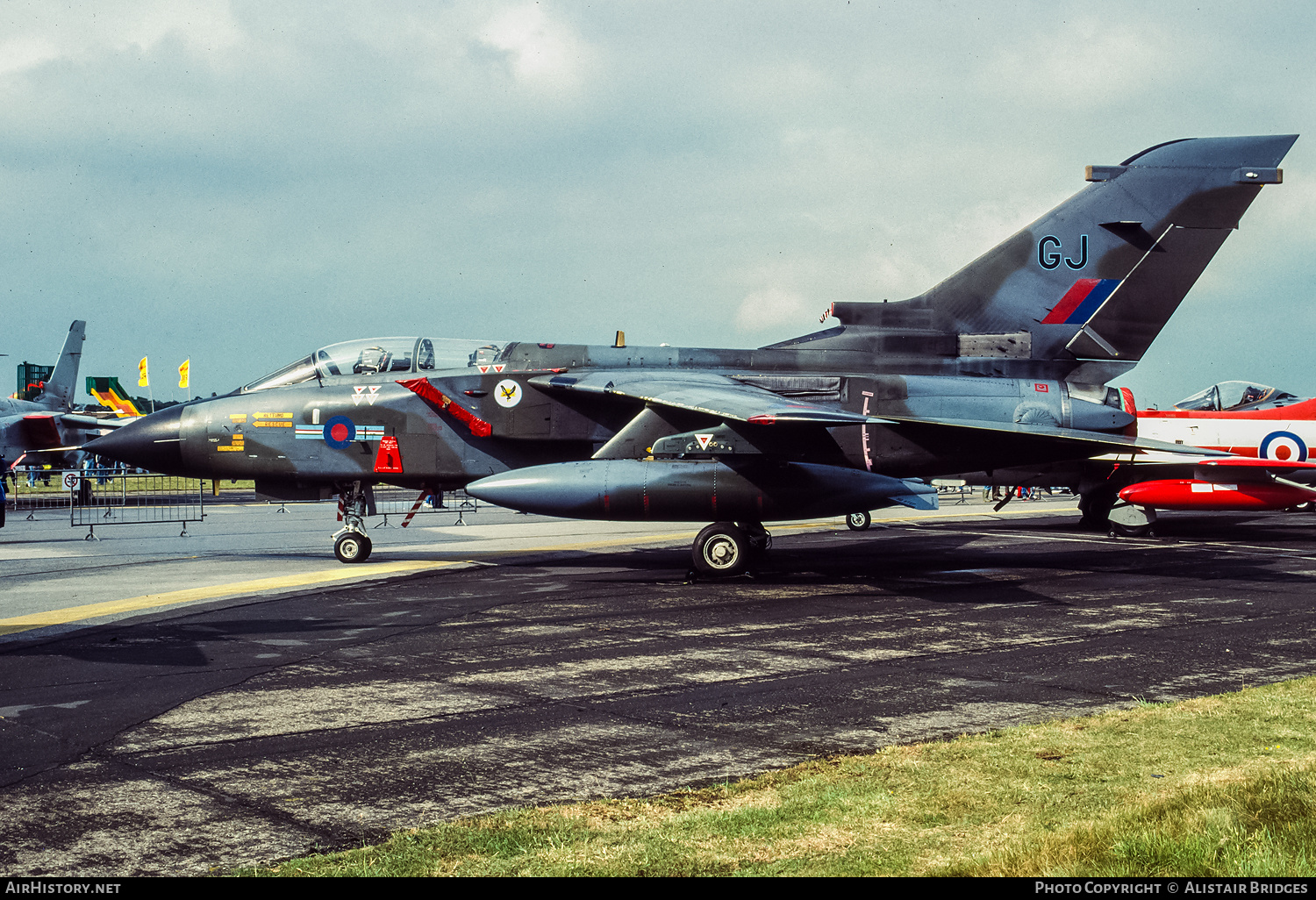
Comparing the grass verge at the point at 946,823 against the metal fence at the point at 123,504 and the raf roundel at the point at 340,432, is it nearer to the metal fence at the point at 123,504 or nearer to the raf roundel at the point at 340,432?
the raf roundel at the point at 340,432

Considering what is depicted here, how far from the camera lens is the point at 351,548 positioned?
15.7 metres

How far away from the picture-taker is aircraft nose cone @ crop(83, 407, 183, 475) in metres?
15.1

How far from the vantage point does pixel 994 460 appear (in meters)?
14.0

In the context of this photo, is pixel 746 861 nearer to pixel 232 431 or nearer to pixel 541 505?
pixel 541 505

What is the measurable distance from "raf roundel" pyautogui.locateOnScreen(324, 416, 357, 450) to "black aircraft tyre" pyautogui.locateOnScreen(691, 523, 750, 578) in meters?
5.40

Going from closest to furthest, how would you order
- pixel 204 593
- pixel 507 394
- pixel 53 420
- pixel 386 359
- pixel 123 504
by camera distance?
pixel 204 593
pixel 507 394
pixel 386 359
pixel 123 504
pixel 53 420

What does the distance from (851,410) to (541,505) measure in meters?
4.68

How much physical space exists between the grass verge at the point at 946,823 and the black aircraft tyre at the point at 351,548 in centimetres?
1175

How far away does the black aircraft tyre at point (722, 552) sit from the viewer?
45.0 ft

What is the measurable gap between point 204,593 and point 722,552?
6477 mm

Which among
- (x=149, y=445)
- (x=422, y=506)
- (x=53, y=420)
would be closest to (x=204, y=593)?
(x=149, y=445)

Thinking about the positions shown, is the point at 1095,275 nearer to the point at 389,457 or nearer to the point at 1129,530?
the point at 1129,530

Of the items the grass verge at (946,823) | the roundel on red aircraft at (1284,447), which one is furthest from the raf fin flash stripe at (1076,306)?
the grass verge at (946,823)
